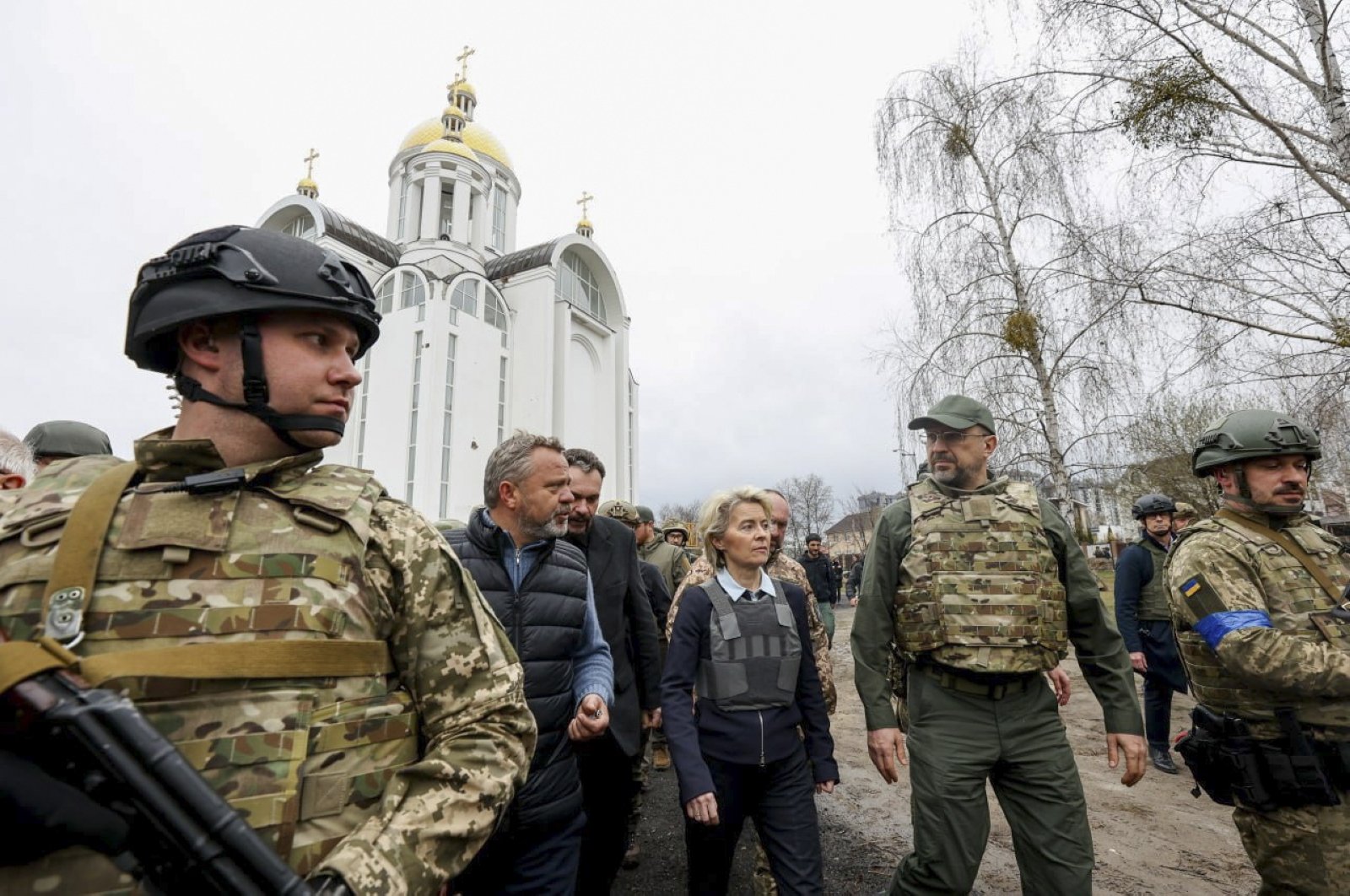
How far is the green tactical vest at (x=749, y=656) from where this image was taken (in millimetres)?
2838

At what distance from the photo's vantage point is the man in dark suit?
3.21 meters

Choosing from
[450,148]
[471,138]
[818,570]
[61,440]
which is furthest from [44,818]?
[471,138]

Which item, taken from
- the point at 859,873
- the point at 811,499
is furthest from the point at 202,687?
the point at 811,499

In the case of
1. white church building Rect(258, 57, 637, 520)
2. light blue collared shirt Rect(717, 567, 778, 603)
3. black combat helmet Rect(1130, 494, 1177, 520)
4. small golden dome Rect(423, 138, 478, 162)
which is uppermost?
small golden dome Rect(423, 138, 478, 162)

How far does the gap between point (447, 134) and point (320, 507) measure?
33.9 metres

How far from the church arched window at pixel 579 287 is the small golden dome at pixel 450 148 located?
6.50m

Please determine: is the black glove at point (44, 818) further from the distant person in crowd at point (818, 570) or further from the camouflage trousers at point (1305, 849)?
the distant person in crowd at point (818, 570)

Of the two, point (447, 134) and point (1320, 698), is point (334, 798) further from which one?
point (447, 134)

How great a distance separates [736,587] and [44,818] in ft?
8.39

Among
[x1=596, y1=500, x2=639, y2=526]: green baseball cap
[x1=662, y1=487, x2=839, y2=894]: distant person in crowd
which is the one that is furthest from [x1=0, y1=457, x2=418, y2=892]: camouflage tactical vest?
[x1=596, y1=500, x2=639, y2=526]: green baseball cap

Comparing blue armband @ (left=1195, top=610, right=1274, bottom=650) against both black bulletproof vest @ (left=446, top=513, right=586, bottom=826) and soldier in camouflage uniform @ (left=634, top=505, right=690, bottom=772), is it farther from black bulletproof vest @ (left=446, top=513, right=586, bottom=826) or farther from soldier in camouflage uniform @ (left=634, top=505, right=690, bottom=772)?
soldier in camouflage uniform @ (left=634, top=505, right=690, bottom=772)

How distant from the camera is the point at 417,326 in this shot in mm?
22719

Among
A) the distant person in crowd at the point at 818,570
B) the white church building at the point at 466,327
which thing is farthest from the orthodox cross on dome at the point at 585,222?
the distant person in crowd at the point at 818,570

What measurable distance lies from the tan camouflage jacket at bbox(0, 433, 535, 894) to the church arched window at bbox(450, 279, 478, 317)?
2429 centimetres
